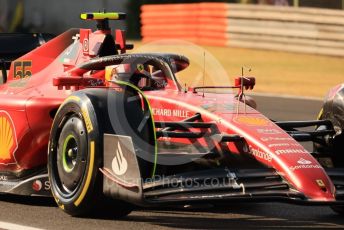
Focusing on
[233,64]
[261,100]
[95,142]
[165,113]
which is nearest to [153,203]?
[95,142]

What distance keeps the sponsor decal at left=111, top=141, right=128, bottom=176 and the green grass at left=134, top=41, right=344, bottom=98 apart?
11.2m

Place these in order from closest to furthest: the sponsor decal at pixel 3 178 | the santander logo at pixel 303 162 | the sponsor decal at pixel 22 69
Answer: the santander logo at pixel 303 162, the sponsor decal at pixel 3 178, the sponsor decal at pixel 22 69

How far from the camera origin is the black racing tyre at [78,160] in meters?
7.59

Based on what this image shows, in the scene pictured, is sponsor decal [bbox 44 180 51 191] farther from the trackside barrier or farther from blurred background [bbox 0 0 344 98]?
the trackside barrier

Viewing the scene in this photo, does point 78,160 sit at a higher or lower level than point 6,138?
higher

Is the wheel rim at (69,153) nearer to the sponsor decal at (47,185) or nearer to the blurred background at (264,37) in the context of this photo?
the sponsor decal at (47,185)

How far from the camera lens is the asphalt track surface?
24.9 ft

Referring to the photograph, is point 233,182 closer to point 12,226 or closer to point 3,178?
point 12,226

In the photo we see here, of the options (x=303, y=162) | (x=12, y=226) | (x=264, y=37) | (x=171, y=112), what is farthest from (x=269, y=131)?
(x=264, y=37)

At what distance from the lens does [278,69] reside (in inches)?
942

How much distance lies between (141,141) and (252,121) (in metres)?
0.90

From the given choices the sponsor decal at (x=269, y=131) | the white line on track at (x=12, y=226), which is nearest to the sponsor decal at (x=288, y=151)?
the sponsor decal at (x=269, y=131)

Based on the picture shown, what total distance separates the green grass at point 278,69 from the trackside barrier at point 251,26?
26cm

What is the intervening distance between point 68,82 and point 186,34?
793 inches
